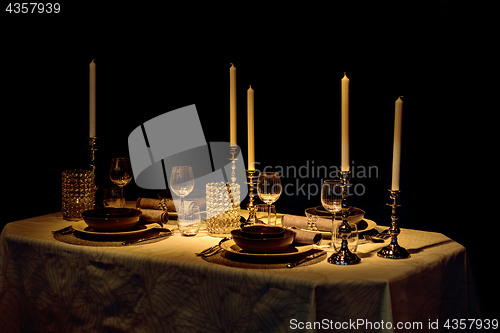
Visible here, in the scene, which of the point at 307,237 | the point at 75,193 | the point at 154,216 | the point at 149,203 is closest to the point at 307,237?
the point at 307,237

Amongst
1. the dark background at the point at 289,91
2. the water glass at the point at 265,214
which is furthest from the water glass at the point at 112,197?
the dark background at the point at 289,91

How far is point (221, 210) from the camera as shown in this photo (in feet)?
5.75

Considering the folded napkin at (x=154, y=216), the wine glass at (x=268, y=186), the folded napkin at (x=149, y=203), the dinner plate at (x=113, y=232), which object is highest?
the wine glass at (x=268, y=186)

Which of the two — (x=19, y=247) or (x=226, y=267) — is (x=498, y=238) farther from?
(x=19, y=247)

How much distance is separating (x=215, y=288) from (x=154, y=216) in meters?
0.60

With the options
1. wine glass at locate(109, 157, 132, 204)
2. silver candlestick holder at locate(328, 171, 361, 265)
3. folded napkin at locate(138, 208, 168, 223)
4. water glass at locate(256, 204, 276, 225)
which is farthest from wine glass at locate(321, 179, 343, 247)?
wine glass at locate(109, 157, 132, 204)

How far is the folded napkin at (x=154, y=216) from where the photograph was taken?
71.2 inches

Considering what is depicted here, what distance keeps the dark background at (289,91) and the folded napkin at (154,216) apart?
0.91 metres

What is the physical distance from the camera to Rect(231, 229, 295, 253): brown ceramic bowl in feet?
4.42

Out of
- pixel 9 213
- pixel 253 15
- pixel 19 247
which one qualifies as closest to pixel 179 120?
pixel 253 15

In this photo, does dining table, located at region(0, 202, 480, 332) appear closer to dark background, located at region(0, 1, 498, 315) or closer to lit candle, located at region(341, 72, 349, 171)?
lit candle, located at region(341, 72, 349, 171)

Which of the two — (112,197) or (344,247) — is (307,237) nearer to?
(344,247)

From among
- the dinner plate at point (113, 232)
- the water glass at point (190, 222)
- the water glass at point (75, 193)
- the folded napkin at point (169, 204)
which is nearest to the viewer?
the dinner plate at point (113, 232)

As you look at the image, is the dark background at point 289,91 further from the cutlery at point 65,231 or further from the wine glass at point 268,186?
the cutlery at point 65,231
